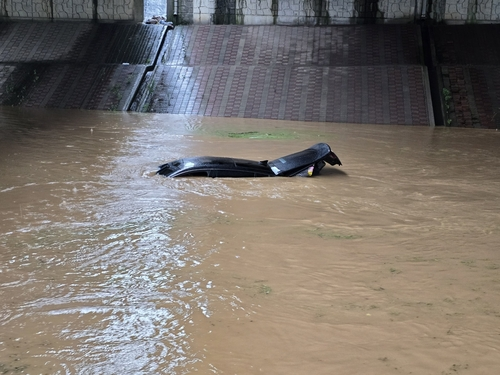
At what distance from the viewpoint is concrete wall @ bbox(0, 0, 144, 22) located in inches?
742

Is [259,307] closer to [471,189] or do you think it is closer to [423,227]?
[423,227]

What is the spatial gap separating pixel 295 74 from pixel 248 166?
832cm

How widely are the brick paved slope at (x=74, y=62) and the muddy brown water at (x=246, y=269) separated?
23.2 ft

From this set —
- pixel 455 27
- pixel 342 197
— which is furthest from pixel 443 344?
pixel 455 27

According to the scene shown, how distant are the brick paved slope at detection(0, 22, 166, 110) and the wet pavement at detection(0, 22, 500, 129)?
29mm

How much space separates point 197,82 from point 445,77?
6.12 m

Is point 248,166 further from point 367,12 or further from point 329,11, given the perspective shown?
point 367,12

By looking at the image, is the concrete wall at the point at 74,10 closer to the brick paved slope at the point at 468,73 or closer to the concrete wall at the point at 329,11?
the concrete wall at the point at 329,11

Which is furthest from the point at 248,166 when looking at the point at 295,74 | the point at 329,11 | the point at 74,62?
the point at 329,11

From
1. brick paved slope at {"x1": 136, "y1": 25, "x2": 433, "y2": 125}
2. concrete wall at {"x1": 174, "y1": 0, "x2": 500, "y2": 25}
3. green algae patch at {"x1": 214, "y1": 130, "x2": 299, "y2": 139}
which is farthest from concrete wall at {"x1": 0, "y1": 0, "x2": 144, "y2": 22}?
green algae patch at {"x1": 214, "y1": 130, "x2": 299, "y2": 139}

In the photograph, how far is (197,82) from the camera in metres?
15.9

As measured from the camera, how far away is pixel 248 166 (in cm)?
802

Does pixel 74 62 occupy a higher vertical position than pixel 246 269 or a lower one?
higher

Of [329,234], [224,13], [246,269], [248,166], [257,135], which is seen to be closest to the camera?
[246,269]
